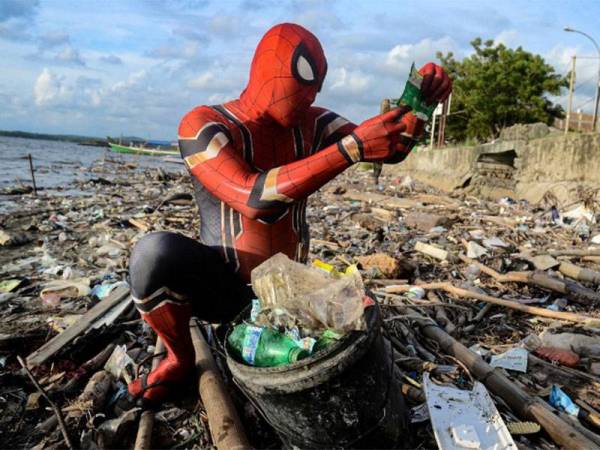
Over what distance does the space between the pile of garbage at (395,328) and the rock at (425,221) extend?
0.24 m

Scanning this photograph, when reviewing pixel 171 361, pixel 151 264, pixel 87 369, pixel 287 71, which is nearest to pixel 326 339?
pixel 151 264

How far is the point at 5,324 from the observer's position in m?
3.53

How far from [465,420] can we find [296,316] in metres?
0.84

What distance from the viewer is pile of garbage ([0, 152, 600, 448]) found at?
185 centimetres

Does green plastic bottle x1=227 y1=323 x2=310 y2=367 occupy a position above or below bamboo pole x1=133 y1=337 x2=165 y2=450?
above

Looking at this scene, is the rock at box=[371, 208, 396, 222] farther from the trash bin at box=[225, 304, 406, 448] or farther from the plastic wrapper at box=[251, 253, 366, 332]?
the trash bin at box=[225, 304, 406, 448]

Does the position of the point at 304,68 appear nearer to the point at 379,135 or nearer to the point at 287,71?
the point at 287,71

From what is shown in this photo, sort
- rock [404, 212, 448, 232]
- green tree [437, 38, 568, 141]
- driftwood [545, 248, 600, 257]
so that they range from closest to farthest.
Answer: driftwood [545, 248, 600, 257], rock [404, 212, 448, 232], green tree [437, 38, 568, 141]

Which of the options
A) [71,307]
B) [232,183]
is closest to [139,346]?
[71,307]

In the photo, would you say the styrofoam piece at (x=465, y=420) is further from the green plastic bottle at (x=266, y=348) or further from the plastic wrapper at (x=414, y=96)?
the plastic wrapper at (x=414, y=96)

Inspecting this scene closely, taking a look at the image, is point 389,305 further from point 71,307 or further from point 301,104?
point 71,307

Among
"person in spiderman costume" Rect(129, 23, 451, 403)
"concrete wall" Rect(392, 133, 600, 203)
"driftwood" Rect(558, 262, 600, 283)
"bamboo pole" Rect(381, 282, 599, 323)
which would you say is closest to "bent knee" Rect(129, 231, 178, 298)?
"person in spiderman costume" Rect(129, 23, 451, 403)

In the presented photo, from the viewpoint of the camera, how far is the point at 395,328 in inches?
116

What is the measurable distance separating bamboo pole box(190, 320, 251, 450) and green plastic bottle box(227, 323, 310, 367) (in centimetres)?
44
